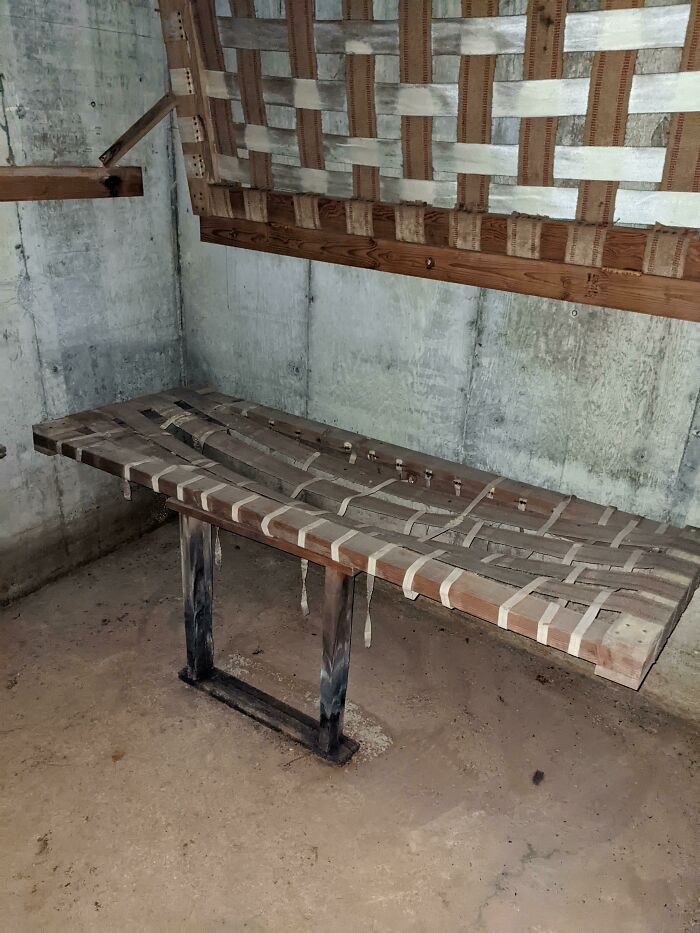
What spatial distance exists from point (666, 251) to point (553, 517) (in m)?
1.29

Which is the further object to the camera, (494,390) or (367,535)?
(494,390)

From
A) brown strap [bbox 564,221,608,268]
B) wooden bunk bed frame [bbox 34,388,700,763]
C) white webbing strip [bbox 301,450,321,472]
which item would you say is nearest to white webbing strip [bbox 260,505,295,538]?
wooden bunk bed frame [bbox 34,388,700,763]

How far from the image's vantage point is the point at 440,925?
8.57ft

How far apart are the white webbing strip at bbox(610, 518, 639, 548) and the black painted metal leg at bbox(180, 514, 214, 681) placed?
1906mm

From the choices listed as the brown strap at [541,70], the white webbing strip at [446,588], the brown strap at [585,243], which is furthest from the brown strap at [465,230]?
the white webbing strip at [446,588]

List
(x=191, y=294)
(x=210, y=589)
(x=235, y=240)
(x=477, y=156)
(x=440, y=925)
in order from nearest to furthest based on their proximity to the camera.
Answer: (x=440, y=925) → (x=477, y=156) → (x=210, y=589) → (x=235, y=240) → (x=191, y=294)

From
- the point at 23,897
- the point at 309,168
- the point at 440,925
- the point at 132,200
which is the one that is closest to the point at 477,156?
the point at 309,168

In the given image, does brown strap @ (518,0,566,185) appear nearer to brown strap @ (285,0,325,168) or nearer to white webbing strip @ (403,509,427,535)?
brown strap @ (285,0,325,168)

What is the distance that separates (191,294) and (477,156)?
2.36 metres

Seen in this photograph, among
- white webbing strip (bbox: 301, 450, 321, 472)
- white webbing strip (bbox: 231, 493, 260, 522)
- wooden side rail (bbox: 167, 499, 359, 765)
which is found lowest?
wooden side rail (bbox: 167, 499, 359, 765)

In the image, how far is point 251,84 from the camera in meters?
3.67

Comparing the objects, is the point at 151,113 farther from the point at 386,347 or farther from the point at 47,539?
the point at 47,539

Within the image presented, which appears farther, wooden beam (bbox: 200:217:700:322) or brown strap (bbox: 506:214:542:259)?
brown strap (bbox: 506:214:542:259)

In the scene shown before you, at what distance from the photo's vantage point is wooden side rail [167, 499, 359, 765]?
3.09 meters
